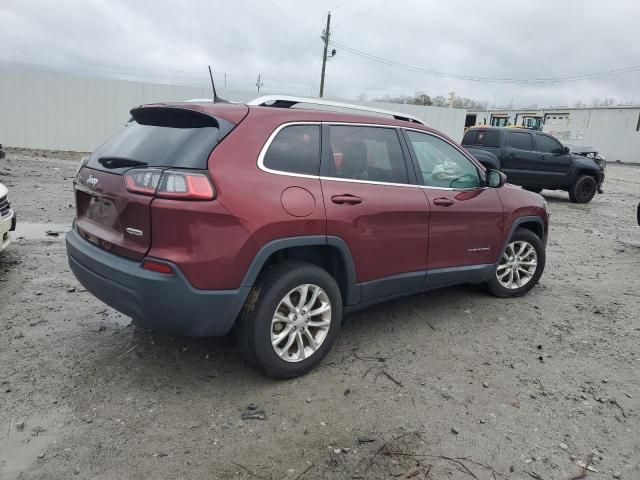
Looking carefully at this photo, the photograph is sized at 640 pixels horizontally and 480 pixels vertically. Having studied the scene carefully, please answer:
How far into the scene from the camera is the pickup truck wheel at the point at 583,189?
42.5 ft

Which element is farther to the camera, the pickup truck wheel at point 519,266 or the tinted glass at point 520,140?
the tinted glass at point 520,140

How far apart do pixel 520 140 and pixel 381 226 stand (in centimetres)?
1047

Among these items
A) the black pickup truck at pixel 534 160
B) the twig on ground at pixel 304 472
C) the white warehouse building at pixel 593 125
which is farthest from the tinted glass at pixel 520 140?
the white warehouse building at pixel 593 125

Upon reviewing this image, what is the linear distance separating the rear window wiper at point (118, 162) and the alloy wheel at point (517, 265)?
3453 mm

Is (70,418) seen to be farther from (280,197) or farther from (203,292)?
(280,197)

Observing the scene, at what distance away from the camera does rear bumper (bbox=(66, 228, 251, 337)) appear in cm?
273

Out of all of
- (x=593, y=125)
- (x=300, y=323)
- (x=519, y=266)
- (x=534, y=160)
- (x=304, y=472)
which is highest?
(x=593, y=125)

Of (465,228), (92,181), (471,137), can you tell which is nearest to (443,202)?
(465,228)

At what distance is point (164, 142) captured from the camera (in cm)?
299

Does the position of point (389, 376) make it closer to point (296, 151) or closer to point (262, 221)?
point (262, 221)

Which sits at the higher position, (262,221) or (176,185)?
(176,185)

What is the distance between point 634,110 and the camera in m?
42.3

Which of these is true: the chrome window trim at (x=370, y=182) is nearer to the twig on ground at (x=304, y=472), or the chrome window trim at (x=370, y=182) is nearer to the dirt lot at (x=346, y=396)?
the dirt lot at (x=346, y=396)

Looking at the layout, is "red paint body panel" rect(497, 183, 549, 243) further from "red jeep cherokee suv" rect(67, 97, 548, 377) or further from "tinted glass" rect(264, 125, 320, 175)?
"tinted glass" rect(264, 125, 320, 175)
